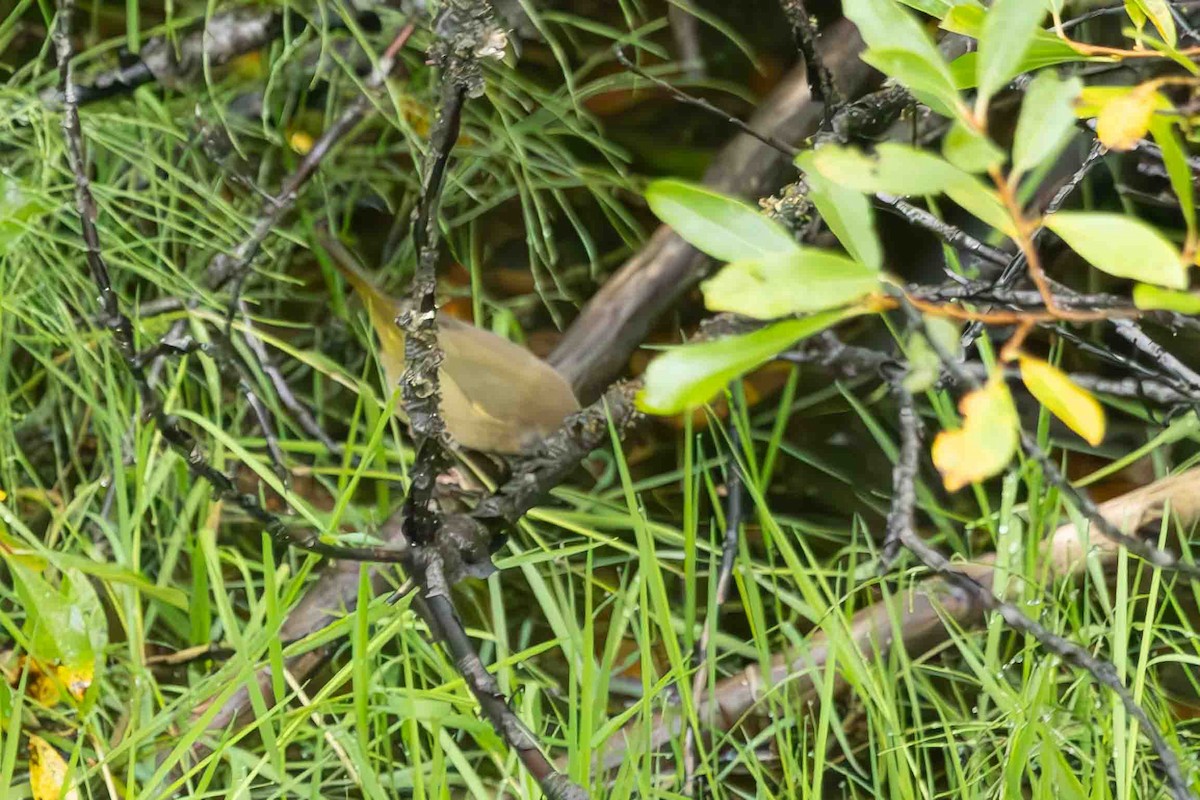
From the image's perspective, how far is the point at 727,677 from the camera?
106 cm

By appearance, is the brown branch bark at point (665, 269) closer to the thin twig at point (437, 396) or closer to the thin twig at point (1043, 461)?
the thin twig at point (437, 396)

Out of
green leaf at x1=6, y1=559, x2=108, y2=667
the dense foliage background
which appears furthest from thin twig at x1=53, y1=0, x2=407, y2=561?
green leaf at x1=6, y1=559, x2=108, y2=667

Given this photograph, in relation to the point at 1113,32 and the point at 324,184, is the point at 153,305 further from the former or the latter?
the point at 1113,32

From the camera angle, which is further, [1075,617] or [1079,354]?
[1079,354]

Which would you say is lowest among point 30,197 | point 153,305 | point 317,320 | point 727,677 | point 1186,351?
point 727,677

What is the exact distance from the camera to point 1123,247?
Answer: 33 cm

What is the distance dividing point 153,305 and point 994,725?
95 cm

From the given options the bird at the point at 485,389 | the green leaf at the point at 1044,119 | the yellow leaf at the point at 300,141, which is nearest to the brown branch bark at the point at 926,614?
the bird at the point at 485,389

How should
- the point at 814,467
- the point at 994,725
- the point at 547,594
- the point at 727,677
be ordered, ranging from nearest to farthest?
the point at 994,725, the point at 547,594, the point at 727,677, the point at 814,467

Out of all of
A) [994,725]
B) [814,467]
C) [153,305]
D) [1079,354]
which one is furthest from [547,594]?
[1079,354]

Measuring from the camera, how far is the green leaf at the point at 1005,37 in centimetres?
35

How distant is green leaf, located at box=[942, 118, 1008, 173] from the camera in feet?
1.07

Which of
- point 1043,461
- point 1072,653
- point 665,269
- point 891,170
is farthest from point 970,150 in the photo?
point 665,269

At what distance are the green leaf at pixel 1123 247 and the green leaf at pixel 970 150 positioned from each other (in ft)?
0.09
